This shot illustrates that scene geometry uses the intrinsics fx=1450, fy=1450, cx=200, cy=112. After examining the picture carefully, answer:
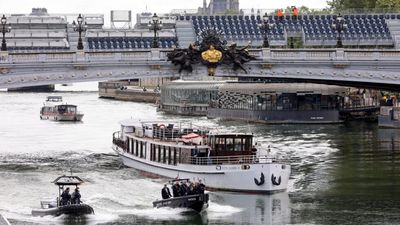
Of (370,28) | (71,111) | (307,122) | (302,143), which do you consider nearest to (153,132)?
(302,143)

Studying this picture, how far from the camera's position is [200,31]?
15712 cm

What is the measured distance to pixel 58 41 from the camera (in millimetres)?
147500

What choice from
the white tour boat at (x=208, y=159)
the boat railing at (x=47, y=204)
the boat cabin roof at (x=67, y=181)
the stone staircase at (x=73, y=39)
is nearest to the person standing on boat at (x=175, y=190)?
the boat cabin roof at (x=67, y=181)

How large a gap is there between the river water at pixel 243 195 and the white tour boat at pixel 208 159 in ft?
2.69

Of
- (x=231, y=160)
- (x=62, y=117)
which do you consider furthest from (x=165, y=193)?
(x=62, y=117)

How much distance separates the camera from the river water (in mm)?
73000

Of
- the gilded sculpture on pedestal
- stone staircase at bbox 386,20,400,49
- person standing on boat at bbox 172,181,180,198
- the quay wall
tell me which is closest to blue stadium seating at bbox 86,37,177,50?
the quay wall

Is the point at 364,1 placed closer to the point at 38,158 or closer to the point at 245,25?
the point at 245,25

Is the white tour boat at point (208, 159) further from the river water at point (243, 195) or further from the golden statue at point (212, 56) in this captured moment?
the golden statue at point (212, 56)

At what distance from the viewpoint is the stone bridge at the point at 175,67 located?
95812 millimetres

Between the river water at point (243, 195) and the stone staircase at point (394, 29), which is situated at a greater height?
the stone staircase at point (394, 29)

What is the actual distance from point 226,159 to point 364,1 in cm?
11180

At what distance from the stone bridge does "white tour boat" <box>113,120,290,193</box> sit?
555 centimetres

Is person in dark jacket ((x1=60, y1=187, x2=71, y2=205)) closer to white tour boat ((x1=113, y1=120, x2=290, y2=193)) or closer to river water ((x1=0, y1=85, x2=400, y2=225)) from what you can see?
river water ((x1=0, y1=85, x2=400, y2=225))
